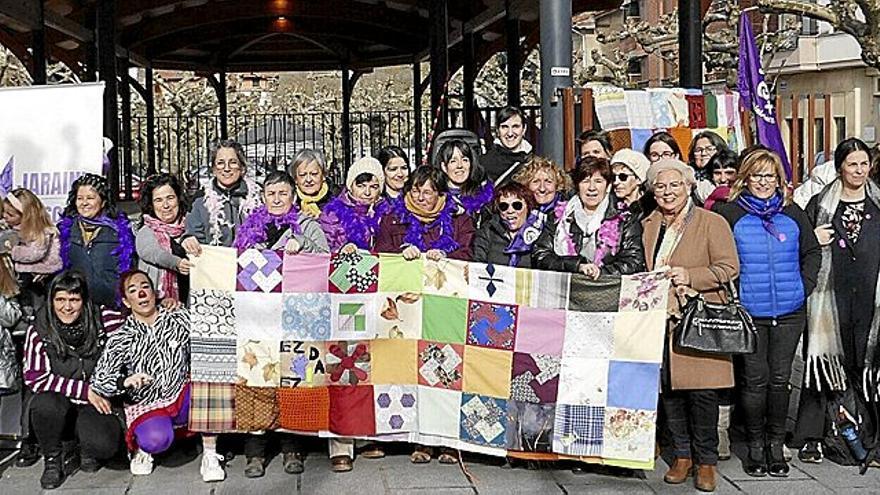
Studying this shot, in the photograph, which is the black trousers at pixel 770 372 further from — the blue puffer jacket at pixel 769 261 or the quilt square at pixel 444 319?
the quilt square at pixel 444 319

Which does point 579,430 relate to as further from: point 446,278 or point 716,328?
point 446,278

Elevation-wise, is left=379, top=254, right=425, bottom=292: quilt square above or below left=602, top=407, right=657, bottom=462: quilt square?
above

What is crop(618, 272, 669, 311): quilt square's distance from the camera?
6.21m

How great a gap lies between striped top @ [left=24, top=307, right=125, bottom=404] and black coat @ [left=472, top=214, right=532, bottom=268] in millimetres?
1993

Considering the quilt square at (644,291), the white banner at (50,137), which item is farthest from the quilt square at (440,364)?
the white banner at (50,137)

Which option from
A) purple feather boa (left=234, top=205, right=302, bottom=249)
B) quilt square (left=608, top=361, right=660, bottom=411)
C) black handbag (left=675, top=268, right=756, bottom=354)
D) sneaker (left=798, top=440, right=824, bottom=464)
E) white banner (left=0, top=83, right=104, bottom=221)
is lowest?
sneaker (left=798, top=440, right=824, bottom=464)

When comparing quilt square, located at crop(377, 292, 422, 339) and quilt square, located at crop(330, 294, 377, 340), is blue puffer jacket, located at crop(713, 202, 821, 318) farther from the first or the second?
quilt square, located at crop(330, 294, 377, 340)

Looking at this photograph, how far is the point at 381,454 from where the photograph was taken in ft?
22.8

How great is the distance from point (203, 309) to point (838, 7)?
15.2 m

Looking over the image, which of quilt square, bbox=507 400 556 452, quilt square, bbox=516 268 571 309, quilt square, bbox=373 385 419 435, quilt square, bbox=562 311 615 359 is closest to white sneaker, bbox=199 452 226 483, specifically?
quilt square, bbox=373 385 419 435

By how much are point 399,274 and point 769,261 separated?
196 centimetres

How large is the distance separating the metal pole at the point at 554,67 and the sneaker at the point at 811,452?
112 inches

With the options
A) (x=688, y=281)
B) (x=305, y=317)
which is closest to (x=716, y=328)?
(x=688, y=281)

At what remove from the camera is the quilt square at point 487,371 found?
6.51 m
